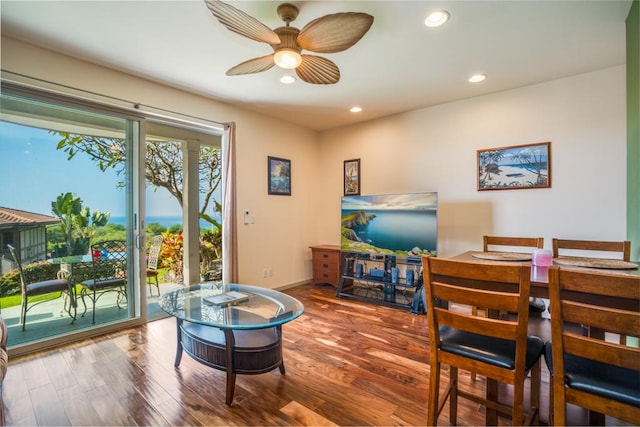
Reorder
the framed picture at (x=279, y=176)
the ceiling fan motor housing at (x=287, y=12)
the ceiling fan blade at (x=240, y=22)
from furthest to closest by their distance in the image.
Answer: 1. the framed picture at (x=279, y=176)
2. the ceiling fan motor housing at (x=287, y=12)
3. the ceiling fan blade at (x=240, y=22)

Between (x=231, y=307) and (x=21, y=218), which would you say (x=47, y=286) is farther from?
(x=231, y=307)

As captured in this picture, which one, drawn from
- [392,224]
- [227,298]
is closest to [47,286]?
[227,298]

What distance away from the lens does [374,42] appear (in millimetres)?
2391

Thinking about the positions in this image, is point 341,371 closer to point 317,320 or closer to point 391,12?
point 317,320

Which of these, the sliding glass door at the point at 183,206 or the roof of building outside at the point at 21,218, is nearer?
the roof of building outside at the point at 21,218

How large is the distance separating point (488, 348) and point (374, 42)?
2305 mm

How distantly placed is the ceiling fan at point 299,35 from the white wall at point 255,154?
140 centimetres

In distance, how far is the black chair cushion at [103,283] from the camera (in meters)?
2.88

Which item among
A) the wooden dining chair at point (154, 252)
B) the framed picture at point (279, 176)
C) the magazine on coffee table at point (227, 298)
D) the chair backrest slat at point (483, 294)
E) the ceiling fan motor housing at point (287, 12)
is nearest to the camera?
the chair backrest slat at point (483, 294)

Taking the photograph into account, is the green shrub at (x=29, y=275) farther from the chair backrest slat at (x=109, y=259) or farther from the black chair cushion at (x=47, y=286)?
the chair backrest slat at (x=109, y=259)

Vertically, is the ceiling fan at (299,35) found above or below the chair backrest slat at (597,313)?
above

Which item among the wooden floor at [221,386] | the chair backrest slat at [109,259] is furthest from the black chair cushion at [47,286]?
the wooden floor at [221,386]

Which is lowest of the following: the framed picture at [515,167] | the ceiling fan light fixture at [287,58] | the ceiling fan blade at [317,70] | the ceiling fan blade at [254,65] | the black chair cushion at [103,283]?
the black chair cushion at [103,283]

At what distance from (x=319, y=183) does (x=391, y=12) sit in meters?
3.28
